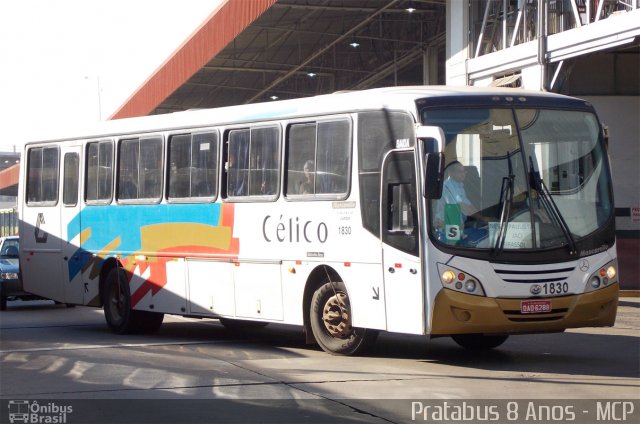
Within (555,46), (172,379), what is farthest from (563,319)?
(555,46)

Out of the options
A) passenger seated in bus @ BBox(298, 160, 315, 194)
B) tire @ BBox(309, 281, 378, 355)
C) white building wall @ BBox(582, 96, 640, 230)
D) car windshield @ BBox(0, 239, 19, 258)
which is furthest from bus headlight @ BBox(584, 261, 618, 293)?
car windshield @ BBox(0, 239, 19, 258)

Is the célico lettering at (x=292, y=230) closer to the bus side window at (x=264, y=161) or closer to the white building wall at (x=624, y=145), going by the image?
the bus side window at (x=264, y=161)

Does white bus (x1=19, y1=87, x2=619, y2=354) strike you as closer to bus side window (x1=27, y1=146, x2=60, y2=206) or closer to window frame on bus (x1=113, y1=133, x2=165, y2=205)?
window frame on bus (x1=113, y1=133, x2=165, y2=205)

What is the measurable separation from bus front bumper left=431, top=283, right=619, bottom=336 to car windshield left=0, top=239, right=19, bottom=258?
1726 cm

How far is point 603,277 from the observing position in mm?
13297

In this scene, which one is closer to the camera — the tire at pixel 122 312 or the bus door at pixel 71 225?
the tire at pixel 122 312

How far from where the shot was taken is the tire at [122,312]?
59.6ft

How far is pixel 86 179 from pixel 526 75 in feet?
31.0

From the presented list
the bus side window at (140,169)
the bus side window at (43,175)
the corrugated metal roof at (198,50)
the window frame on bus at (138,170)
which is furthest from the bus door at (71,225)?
the corrugated metal roof at (198,50)

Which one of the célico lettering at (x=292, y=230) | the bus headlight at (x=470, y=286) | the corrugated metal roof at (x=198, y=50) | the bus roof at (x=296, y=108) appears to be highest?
the corrugated metal roof at (x=198, y=50)

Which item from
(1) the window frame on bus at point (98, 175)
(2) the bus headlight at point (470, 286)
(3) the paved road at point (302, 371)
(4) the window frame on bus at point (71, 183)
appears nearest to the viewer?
(3) the paved road at point (302, 371)

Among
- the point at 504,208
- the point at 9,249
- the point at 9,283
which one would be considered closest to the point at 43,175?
the point at 9,283

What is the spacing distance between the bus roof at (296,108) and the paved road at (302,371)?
2975 mm

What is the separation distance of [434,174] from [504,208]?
1002mm
